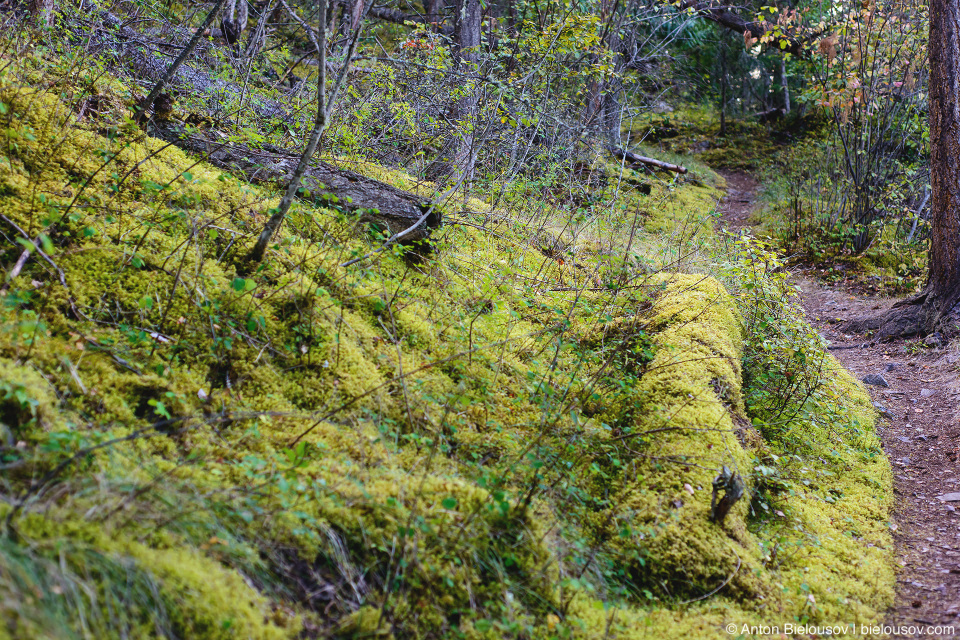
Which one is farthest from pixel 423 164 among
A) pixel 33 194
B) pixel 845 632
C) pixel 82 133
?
pixel 845 632

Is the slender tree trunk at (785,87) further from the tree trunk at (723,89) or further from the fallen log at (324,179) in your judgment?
the fallen log at (324,179)

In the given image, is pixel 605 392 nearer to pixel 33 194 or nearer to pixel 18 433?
pixel 18 433

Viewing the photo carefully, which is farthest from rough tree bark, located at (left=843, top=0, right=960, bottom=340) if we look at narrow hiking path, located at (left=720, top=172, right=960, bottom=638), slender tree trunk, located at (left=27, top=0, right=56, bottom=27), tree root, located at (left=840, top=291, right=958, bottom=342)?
slender tree trunk, located at (left=27, top=0, right=56, bottom=27)

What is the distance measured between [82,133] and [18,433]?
2384mm

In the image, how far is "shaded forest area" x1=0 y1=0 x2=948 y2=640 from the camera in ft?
6.00

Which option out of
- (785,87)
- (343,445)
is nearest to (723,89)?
(785,87)

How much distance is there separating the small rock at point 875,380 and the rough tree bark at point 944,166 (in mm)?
1236

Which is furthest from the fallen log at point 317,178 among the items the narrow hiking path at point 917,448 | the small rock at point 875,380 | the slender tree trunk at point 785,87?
the slender tree trunk at point 785,87

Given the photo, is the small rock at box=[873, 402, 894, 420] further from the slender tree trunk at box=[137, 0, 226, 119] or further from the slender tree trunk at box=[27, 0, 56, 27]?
the slender tree trunk at box=[27, 0, 56, 27]

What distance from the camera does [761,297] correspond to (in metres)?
5.59

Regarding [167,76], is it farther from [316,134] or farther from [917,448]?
[917,448]

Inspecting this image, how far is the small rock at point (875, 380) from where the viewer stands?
6.04 m

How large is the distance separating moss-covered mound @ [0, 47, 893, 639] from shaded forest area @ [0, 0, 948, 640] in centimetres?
1

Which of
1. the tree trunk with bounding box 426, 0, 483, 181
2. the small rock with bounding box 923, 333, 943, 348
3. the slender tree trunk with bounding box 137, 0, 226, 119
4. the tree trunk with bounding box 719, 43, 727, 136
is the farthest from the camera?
the tree trunk with bounding box 719, 43, 727, 136
